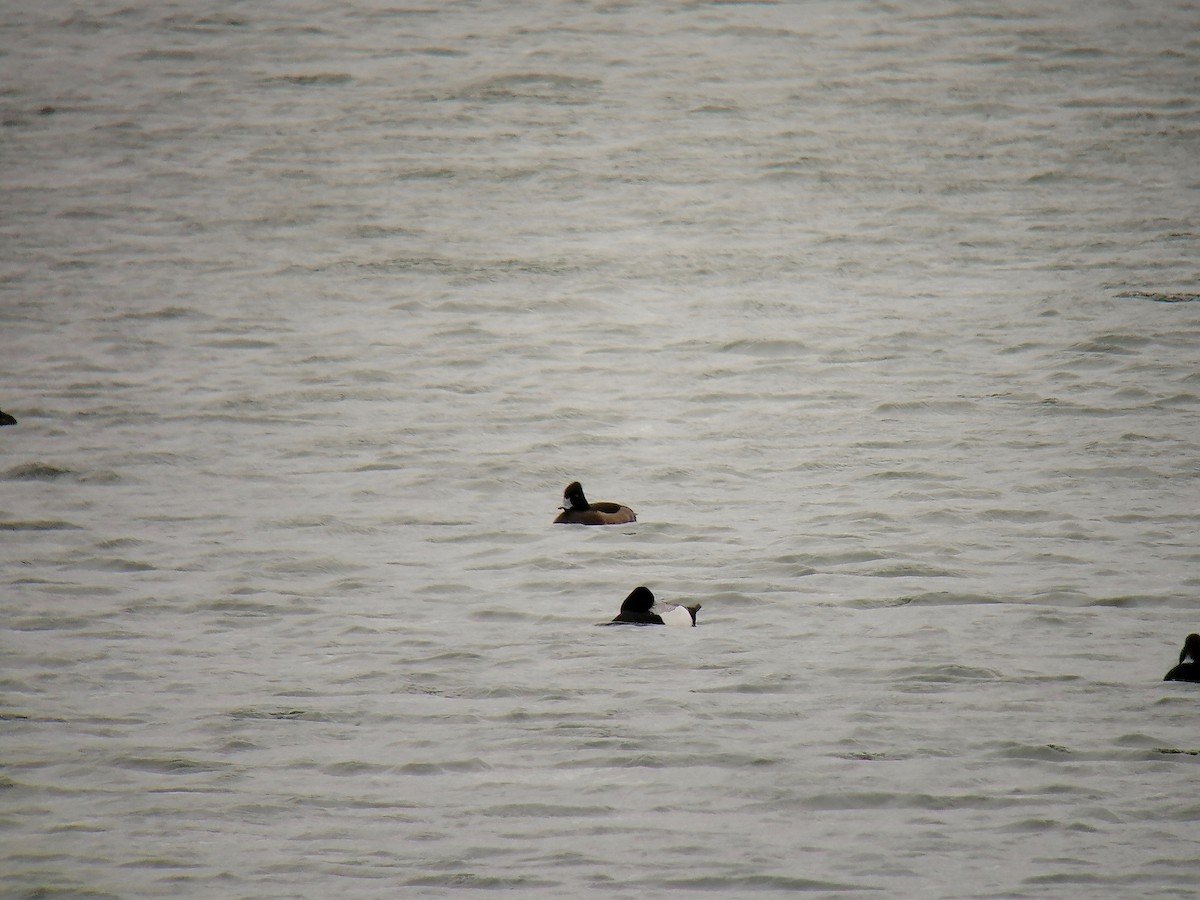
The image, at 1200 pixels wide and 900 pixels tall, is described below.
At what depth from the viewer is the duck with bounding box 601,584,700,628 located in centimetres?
1164

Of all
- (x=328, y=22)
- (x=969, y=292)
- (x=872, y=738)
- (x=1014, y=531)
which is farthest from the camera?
(x=328, y=22)

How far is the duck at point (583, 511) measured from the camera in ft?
46.3

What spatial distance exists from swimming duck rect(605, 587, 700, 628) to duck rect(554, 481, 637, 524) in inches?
89.8

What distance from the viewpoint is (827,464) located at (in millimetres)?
16156

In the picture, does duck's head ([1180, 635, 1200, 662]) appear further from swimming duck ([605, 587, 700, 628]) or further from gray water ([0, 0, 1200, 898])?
swimming duck ([605, 587, 700, 628])

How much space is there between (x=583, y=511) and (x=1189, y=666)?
17.4 feet

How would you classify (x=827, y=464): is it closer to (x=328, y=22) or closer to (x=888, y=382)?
(x=888, y=382)

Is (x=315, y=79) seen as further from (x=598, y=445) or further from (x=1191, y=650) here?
(x=1191, y=650)

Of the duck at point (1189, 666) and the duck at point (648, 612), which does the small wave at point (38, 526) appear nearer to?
the duck at point (648, 612)

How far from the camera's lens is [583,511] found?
46.4ft

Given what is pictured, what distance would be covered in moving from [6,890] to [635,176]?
2012cm

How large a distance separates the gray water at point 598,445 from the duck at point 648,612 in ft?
0.57

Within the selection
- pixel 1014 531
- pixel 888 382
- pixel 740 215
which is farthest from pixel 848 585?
pixel 740 215

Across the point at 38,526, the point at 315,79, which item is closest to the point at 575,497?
the point at 38,526
